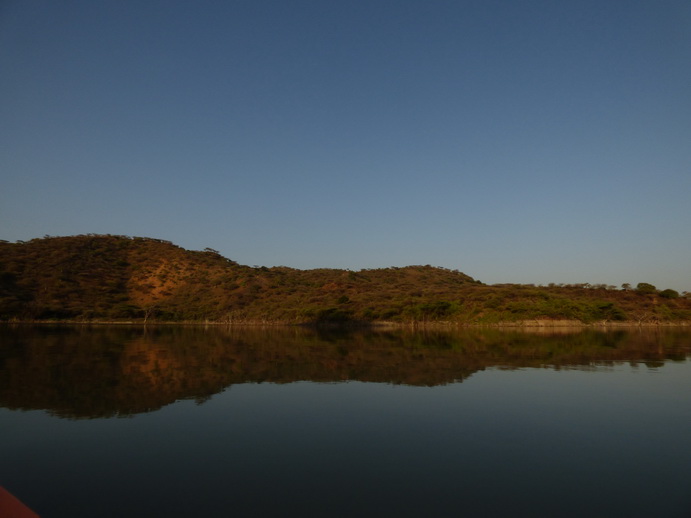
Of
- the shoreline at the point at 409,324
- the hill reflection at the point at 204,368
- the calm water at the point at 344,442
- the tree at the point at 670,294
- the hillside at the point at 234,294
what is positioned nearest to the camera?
the calm water at the point at 344,442

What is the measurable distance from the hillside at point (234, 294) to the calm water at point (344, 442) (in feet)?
154

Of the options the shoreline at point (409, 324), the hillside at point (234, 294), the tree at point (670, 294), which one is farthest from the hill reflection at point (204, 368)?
the tree at point (670, 294)

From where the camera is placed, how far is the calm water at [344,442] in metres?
5.96

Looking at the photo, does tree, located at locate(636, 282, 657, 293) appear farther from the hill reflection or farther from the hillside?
the hill reflection

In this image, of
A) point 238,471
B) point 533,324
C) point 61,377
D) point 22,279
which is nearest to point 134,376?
point 61,377

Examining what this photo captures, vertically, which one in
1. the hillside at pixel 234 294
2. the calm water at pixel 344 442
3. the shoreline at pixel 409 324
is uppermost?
the hillside at pixel 234 294

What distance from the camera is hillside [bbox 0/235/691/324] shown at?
61906mm

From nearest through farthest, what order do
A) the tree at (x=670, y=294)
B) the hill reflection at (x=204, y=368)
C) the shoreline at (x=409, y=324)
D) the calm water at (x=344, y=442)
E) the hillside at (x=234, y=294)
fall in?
1. the calm water at (x=344, y=442)
2. the hill reflection at (x=204, y=368)
3. the shoreline at (x=409, y=324)
4. the hillside at (x=234, y=294)
5. the tree at (x=670, y=294)

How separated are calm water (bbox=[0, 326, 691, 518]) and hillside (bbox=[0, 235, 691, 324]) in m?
46.9

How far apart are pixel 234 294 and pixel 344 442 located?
245 feet

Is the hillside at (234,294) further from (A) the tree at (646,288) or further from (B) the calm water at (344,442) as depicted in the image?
(B) the calm water at (344,442)

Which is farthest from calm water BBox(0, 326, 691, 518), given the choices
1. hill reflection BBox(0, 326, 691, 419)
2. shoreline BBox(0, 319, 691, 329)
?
shoreline BBox(0, 319, 691, 329)

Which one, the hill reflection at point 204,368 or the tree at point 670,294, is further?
the tree at point 670,294

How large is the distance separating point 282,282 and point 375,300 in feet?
84.1
